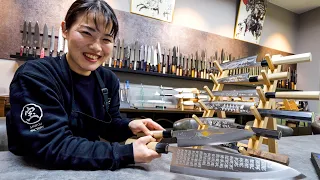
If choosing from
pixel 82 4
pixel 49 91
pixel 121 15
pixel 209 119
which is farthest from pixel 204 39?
pixel 49 91

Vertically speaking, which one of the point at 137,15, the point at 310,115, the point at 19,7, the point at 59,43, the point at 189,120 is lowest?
the point at 189,120

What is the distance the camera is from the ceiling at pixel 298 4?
13.9 feet

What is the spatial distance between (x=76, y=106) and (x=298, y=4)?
16.9ft

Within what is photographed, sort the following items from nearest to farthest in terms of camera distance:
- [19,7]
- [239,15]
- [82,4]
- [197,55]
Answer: [82,4]
[19,7]
[197,55]
[239,15]

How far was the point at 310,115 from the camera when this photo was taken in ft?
2.21

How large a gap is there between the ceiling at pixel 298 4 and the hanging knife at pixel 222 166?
183 inches

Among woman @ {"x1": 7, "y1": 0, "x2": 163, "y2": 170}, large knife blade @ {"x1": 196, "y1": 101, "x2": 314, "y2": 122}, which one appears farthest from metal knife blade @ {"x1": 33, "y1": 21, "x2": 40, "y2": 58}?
large knife blade @ {"x1": 196, "y1": 101, "x2": 314, "y2": 122}

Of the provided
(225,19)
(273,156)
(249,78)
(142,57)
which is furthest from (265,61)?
(225,19)

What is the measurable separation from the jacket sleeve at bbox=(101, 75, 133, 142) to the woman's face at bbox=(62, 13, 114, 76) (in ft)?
0.88

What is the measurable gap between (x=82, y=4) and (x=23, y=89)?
15.1 inches

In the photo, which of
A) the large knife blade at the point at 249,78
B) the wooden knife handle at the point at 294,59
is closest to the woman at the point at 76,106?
the large knife blade at the point at 249,78

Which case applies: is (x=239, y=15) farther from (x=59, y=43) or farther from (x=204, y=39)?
(x=59, y=43)

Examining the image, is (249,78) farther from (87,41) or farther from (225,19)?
(225,19)

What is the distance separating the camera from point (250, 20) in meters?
3.96
